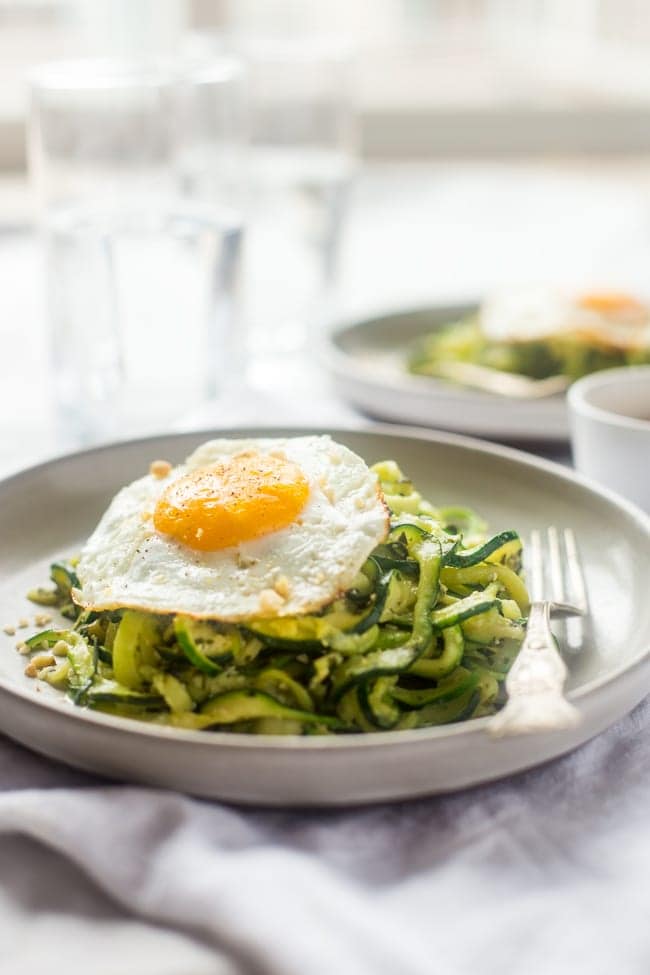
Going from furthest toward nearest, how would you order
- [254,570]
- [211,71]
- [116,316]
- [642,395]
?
[211,71], [116,316], [642,395], [254,570]

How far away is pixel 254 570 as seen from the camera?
1.82 meters

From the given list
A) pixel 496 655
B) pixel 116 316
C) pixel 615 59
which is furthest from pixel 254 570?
pixel 615 59

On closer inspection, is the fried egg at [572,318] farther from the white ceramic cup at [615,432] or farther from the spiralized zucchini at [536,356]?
the white ceramic cup at [615,432]

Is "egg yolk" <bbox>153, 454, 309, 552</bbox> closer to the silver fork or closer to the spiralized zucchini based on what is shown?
the silver fork

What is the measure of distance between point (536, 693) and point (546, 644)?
18 centimetres

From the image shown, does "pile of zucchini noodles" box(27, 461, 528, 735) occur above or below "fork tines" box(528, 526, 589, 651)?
above

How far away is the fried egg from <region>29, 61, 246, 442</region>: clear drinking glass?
78cm

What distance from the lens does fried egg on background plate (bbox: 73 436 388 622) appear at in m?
1.78

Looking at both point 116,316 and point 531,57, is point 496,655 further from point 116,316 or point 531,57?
point 531,57

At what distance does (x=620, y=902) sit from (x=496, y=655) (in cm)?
49

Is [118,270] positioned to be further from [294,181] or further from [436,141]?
[436,141]

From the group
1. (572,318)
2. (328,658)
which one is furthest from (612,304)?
(328,658)

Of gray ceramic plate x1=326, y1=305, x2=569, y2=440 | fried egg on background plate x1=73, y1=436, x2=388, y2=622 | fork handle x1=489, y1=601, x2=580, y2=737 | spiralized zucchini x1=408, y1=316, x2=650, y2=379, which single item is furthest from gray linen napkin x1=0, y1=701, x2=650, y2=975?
spiralized zucchini x1=408, y1=316, x2=650, y2=379

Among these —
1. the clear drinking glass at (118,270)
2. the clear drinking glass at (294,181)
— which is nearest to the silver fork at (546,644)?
the clear drinking glass at (118,270)
